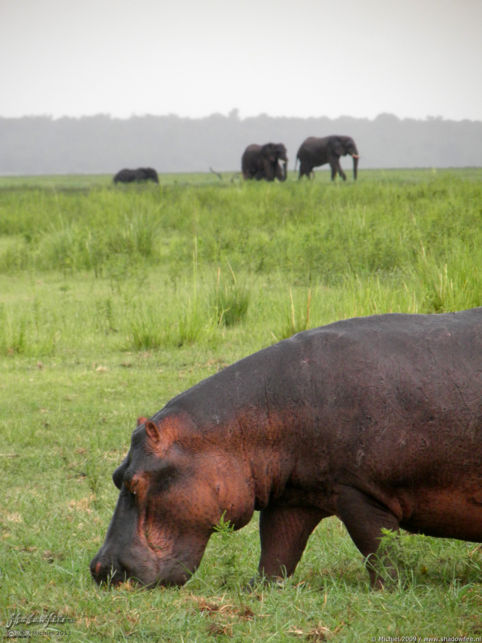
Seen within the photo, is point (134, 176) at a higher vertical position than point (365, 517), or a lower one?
higher

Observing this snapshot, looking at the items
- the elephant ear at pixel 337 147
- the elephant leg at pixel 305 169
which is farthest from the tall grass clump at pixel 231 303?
the elephant leg at pixel 305 169

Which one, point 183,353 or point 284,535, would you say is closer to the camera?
point 284,535

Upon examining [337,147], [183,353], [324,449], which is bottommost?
[183,353]

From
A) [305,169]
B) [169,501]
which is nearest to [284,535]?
[169,501]

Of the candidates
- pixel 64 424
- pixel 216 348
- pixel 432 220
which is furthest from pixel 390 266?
pixel 64 424

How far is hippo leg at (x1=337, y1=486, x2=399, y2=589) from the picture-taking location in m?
2.68

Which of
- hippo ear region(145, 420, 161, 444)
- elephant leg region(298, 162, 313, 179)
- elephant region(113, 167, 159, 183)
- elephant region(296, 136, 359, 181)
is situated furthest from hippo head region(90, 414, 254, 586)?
elephant region(113, 167, 159, 183)

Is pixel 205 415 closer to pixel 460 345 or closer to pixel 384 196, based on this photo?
pixel 460 345

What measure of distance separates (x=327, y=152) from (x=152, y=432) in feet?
101

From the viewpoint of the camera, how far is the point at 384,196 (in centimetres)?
1545

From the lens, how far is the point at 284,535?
2.92 metres

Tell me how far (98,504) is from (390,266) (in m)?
6.04

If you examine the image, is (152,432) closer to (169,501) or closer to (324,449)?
(169,501)

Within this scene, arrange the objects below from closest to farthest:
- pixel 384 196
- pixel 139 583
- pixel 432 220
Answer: pixel 139 583 < pixel 432 220 < pixel 384 196
